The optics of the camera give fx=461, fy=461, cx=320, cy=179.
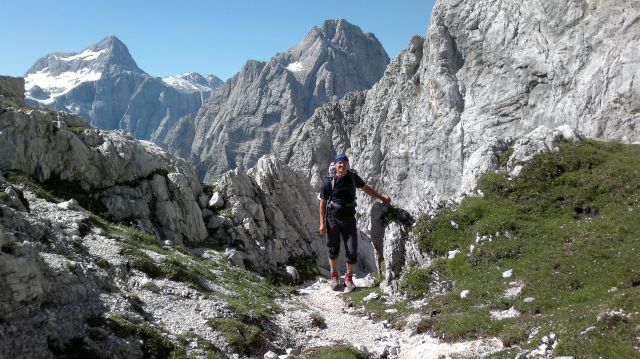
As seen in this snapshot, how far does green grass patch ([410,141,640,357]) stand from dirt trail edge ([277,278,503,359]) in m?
0.62

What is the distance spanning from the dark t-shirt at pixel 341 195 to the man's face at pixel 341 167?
217mm

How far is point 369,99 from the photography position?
595 feet

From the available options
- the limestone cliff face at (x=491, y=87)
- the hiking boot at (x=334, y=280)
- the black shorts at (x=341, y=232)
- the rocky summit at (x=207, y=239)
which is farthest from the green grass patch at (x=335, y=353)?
the limestone cliff face at (x=491, y=87)

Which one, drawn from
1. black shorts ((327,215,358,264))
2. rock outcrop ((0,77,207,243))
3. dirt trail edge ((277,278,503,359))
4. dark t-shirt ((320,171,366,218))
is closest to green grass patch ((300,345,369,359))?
dirt trail edge ((277,278,503,359))

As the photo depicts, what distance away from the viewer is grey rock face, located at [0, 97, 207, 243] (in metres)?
32.0

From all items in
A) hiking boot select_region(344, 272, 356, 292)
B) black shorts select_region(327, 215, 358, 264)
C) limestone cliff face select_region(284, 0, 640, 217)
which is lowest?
hiking boot select_region(344, 272, 356, 292)

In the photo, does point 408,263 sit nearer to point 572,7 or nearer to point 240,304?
point 240,304

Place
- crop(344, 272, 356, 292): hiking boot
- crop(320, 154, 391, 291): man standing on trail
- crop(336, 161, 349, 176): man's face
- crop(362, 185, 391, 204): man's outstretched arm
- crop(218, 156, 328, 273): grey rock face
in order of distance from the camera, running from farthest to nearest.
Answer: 1. crop(218, 156, 328, 273): grey rock face
2. crop(344, 272, 356, 292): hiking boot
3. crop(362, 185, 391, 204): man's outstretched arm
4. crop(320, 154, 391, 291): man standing on trail
5. crop(336, 161, 349, 176): man's face

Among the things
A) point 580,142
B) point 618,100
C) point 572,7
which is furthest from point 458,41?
point 580,142

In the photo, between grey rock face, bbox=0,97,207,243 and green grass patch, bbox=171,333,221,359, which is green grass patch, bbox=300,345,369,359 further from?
grey rock face, bbox=0,97,207,243

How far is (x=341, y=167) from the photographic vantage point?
18281 millimetres

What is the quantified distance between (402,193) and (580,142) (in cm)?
11600

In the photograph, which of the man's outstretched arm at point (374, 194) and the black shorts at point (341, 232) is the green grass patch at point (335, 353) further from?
the man's outstretched arm at point (374, 194)

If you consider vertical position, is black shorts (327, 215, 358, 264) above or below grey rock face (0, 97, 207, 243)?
below
